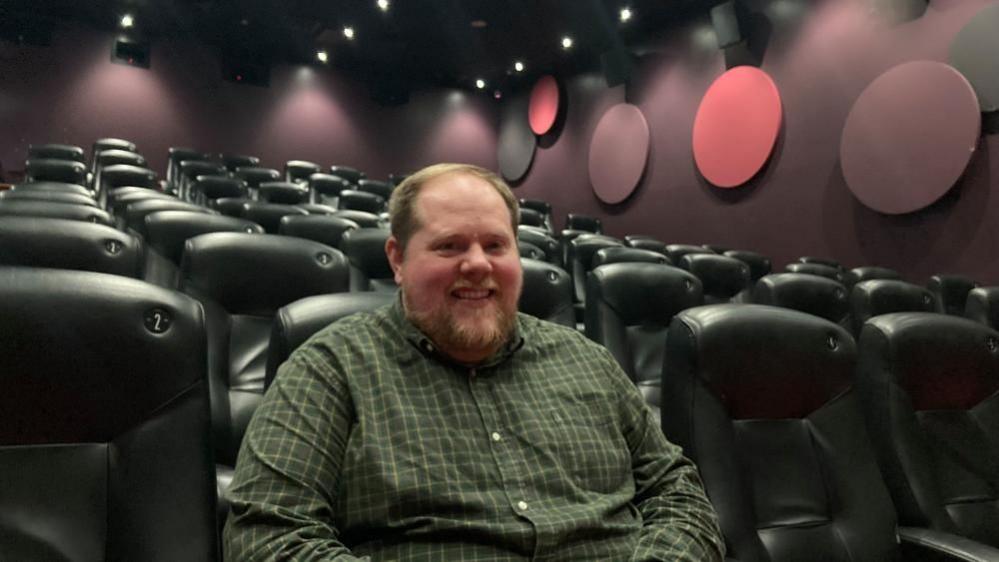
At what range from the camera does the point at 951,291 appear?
12.8 ft

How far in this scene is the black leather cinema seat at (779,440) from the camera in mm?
1273

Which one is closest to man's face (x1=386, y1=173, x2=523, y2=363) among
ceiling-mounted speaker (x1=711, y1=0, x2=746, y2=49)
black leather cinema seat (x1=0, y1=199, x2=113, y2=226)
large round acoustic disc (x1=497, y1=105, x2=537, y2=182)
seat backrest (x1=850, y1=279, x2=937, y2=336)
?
black leather cinema seat (x1=0, y1=199, x2=113, y2=226)

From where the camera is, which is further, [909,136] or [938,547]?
[909,136]

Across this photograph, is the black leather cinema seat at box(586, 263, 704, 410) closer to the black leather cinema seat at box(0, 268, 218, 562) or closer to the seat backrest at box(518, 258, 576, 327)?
the seat backrest at box(518, 258, 576, 327)

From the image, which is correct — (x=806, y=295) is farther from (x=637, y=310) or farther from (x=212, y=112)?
(x=212, y=112)

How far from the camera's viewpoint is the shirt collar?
3.74ft

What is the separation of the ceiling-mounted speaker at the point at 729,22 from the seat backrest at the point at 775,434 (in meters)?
5.32

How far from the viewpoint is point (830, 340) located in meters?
1.47

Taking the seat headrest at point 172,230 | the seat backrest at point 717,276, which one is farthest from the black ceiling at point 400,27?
the seat headrest at point 172,230

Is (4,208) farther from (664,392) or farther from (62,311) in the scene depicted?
(664,392)

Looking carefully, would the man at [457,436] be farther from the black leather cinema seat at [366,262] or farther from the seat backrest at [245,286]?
the black leather cinema seat at [366,262]

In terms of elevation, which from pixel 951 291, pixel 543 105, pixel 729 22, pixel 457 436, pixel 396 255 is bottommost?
pixel 951 291

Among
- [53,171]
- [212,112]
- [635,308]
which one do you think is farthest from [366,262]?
[212,112]

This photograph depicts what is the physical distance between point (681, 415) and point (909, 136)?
4507mm
